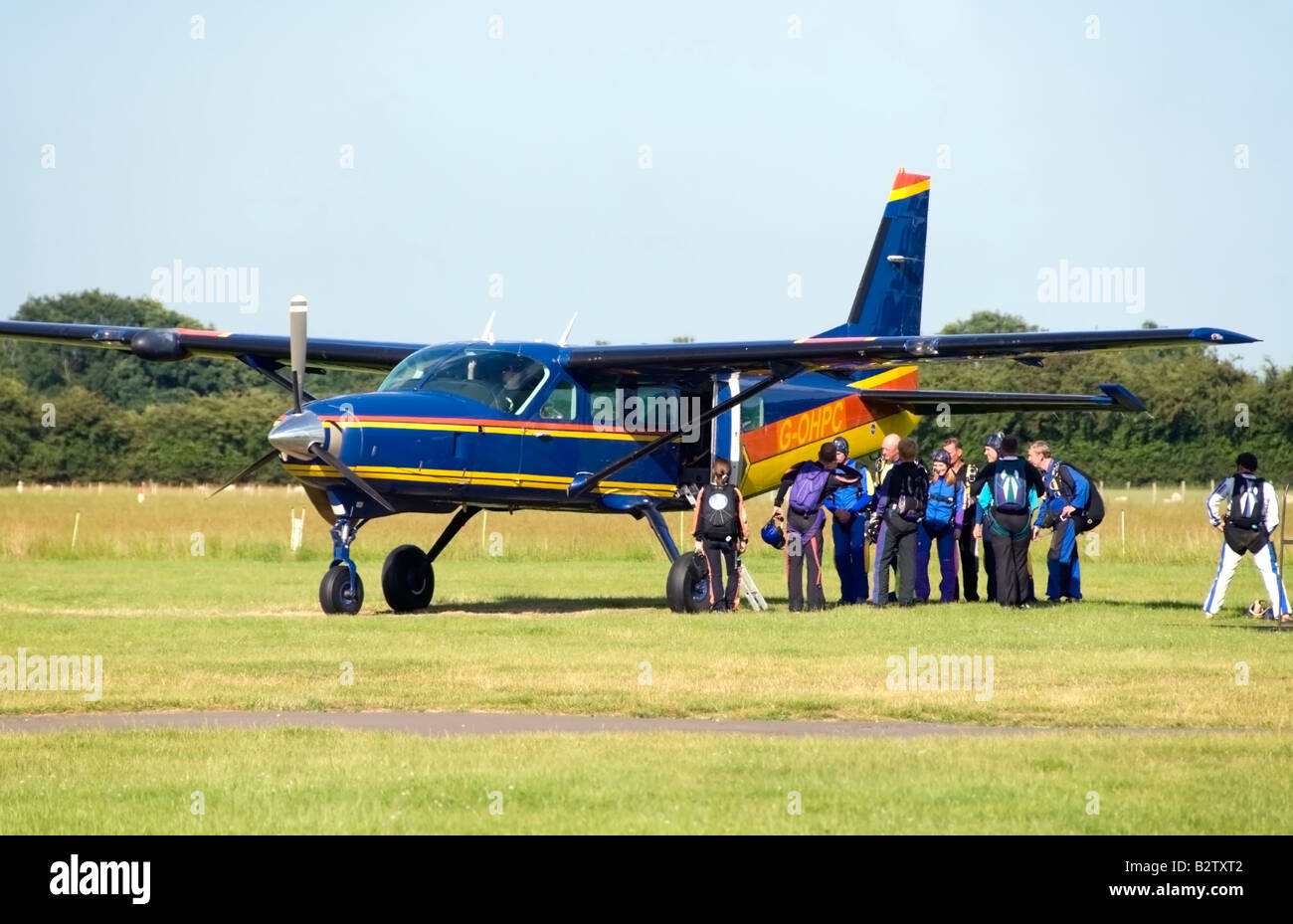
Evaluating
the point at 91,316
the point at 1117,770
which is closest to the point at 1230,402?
the point at 1117,770

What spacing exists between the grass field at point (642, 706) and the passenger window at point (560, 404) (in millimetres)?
2215

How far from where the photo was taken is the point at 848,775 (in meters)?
10.7

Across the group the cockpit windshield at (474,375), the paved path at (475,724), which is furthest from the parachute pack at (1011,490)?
the paved path at (475,724)

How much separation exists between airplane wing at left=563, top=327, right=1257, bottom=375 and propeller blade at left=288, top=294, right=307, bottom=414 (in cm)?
302

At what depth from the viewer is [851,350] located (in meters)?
21.2

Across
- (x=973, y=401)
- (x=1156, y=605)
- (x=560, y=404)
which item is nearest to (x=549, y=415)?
(x=560, y=404)

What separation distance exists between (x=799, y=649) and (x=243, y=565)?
1702 cm

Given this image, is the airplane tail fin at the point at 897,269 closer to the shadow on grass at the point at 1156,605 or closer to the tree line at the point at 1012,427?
the shadow on grass at the point at 1156,605

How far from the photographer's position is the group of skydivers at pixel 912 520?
72.6 ft

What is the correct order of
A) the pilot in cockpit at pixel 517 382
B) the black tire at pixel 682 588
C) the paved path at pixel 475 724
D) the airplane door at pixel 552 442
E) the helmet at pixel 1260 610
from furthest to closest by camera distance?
1. the black tire at pixel 682 588
2. the airplane door at pixel 552 442
3. the pilot in cockpit at pixel 517 382
4. the helmet at pixel 1260 610
5. the paved path at pixel 475 724

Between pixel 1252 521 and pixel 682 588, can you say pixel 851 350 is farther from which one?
pixel 1252 521
